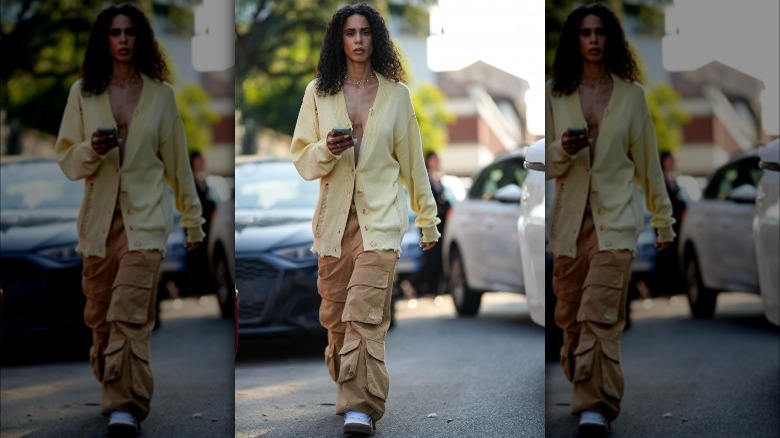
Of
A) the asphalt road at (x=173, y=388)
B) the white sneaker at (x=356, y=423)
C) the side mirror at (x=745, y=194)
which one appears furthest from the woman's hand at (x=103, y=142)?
the side mirror at (x=745, y=194)

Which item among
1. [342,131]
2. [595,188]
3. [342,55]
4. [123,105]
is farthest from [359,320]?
[123,105]

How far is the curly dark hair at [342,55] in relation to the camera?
16.4ft

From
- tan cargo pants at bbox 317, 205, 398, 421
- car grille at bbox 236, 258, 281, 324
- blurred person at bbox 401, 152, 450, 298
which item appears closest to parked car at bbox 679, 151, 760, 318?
blurred person at bbox 401, 152, 450, 298

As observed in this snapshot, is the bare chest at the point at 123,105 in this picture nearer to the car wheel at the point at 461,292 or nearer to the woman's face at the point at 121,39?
the woman's face at the point at 121,39

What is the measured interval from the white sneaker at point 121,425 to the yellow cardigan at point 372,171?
118 cm

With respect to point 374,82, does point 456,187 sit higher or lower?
lower

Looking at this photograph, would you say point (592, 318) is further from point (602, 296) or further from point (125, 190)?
point (125, 190)

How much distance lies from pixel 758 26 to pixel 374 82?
75.1 inches

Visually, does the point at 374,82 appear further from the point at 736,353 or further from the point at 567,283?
the point at 736,353

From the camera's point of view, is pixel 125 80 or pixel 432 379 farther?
pixel 125 80

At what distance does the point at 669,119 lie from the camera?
17.7 feet

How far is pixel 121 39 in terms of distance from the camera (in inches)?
216

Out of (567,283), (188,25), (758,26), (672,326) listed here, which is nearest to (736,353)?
(672,326)

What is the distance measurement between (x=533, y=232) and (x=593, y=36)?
Result: 892mm
